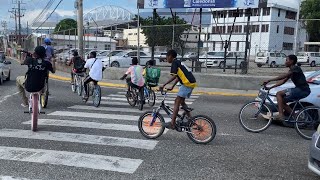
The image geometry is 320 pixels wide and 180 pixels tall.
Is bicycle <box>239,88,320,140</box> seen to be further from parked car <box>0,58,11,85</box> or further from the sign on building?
parked car <box>0,58,11,85</box>

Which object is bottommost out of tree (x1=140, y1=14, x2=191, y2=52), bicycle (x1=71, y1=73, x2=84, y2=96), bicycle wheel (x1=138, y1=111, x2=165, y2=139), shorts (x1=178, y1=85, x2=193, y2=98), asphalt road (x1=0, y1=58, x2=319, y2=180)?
asphalt road (x1=0, y1=58, x2=319, y2=180)

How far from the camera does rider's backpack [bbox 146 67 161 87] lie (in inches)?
423

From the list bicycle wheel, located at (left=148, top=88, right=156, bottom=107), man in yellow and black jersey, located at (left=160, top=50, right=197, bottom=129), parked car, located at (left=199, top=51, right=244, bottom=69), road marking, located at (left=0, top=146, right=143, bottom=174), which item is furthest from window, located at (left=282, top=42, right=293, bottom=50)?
road marking, located at (left=0, top=146, right=143, bottom=174)

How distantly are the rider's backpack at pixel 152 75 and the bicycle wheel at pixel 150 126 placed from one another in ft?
12.0

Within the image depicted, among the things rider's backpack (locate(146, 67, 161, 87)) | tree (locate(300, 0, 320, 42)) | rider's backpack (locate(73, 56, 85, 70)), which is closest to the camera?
rider's backpack (locate(146, 67, 161, 87))

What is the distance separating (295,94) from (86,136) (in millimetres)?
4379

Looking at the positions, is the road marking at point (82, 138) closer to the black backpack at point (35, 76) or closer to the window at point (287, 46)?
the black backpack at point (35, 76)

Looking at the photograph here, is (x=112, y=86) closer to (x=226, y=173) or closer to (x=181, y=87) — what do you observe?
(x=181, y=87)

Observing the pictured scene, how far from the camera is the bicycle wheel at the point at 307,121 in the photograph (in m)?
7.57

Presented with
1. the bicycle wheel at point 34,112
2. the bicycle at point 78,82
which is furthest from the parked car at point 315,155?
the bicycle at point 78,82

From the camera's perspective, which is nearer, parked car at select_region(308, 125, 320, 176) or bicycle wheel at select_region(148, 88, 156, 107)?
parked car at select_region(308, 125, 320, 176)

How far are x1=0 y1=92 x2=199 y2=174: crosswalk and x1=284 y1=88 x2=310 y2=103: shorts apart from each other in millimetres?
3003

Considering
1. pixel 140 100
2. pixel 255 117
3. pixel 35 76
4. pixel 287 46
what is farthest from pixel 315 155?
pixel 287 46

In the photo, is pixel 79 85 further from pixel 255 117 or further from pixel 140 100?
pixel 255 117
